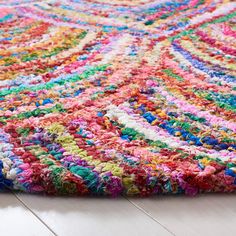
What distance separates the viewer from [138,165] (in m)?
0.72

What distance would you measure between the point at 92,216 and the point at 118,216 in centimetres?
4

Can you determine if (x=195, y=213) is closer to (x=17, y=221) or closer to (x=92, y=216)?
(x=92, y=216)

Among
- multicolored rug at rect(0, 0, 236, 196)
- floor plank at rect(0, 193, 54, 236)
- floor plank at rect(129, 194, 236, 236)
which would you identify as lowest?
floor plank at rect(129, 194, 236, 236)

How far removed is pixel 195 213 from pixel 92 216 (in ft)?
0.53

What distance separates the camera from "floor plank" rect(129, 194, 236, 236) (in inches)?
24.9

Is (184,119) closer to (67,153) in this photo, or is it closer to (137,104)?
(137,104)

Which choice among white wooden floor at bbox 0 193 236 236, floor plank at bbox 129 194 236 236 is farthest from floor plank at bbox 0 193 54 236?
floor plank at bbox 129 194 236 236

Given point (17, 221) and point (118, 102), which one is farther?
point (118, 102)

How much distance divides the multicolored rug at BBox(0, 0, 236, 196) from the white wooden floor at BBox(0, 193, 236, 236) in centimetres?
2

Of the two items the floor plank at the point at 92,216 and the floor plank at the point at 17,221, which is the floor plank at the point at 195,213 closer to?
the floor plank at the point at 92,216

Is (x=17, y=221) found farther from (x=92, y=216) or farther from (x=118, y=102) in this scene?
(x=118, y=102)

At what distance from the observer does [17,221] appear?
0.65m

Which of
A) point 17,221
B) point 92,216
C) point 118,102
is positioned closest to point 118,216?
point 92,216

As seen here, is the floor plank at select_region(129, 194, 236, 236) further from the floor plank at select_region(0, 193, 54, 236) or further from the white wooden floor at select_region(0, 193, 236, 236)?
the floor plank at select_region(0, 193, 54, 236)
